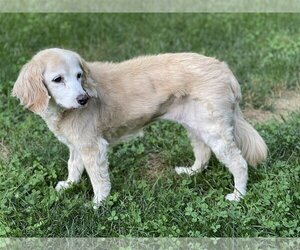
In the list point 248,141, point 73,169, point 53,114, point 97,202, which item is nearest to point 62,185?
point 73,169

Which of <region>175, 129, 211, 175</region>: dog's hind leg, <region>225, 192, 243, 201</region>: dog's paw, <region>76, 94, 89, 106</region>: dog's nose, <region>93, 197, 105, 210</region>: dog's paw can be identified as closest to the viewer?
<region>76, 94, 89, 106</region>: dog's nose

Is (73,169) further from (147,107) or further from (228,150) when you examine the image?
(228,150)

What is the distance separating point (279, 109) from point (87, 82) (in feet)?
9.22

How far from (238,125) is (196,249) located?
1296 mm

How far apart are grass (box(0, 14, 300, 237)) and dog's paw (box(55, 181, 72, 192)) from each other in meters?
0.06

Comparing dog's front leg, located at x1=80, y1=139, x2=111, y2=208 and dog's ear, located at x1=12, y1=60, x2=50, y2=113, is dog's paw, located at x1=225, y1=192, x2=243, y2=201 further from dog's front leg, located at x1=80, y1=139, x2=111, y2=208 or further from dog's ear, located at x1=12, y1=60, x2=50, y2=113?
dog's ear, located at x1=12, y1=60, x2=50, y2=113

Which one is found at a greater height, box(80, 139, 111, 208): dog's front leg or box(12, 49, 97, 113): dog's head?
box(12, 49, 97, 113): dog's head

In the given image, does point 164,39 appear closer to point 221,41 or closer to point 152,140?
point 221,41

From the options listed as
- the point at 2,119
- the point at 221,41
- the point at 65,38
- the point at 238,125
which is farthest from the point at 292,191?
the point at 65,38

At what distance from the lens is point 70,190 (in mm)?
5016

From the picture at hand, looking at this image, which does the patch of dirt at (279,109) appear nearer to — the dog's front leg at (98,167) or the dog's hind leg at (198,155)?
the dog's hind leg at (198,155)

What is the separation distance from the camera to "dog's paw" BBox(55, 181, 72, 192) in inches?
198

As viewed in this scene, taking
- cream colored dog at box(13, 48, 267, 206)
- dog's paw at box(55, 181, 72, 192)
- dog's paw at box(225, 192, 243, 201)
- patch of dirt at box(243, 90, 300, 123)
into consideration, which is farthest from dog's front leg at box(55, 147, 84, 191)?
patch of dirt at box(243, 90, 300, 123)

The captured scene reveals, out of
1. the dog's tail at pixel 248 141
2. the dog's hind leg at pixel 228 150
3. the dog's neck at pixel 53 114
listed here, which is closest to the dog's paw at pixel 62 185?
the dog's neck at pixel 53 114
